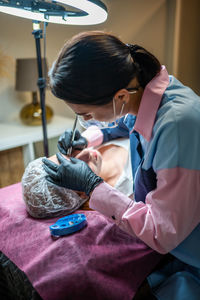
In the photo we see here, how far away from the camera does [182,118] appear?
747 millimetres

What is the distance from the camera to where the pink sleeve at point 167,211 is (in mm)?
742

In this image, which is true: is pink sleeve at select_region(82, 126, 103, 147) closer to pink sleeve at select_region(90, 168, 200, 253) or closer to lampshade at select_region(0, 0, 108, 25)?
lampshade at select_region(0, 0, 108, 25)

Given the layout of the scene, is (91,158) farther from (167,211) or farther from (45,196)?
(167,211)

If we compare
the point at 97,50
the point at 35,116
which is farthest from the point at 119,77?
the point at 35,116

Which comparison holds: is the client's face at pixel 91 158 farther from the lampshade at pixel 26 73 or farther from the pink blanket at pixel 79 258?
the lampshade at pixel 26 73

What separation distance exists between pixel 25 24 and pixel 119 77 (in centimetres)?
185

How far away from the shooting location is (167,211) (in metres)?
0.76

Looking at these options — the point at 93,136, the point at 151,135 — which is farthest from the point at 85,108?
the point at 93,136

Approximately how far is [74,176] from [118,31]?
186 cm

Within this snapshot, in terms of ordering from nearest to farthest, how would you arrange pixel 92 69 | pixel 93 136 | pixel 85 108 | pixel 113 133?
pixel 92 69 < pixel 85 108 < pixel 93 136 < pixel 113 133

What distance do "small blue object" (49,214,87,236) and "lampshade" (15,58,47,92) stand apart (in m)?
1.39

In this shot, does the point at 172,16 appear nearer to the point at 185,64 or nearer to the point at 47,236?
the point at 185,64

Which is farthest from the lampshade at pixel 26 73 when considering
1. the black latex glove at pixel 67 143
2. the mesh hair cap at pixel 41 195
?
the mesh hair cap at pixel 41 195

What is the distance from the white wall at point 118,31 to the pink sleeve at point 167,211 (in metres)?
1.78
